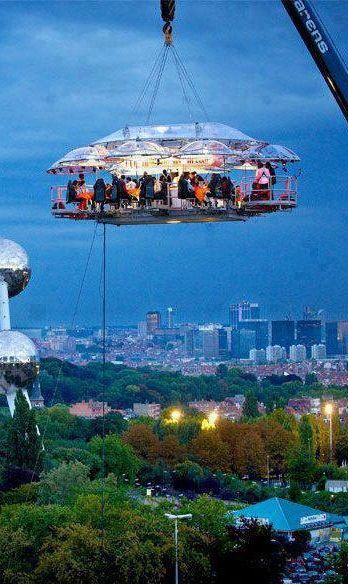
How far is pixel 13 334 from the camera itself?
46.9m

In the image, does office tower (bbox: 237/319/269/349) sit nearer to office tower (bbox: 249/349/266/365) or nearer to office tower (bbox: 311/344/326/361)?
office tower (bbox: 249/349/266/365)

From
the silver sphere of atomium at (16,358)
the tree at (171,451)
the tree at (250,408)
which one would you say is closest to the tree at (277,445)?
the tree at (171,451)

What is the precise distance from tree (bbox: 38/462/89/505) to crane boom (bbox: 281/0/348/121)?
75.8 feet

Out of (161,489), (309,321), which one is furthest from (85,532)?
(309,321)

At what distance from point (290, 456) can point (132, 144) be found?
119 ft

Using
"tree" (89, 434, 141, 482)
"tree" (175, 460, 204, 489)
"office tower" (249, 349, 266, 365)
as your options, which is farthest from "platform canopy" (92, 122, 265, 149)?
"office tower" (249, 349, 266, 365)

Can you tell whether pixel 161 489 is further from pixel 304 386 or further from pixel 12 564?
pixel 304 386

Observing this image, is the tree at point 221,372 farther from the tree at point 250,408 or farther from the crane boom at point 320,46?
the crane boom at point 320,46

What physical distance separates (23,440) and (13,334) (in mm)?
2892

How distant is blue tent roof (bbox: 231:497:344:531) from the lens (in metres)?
43.2

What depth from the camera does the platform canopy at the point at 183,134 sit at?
992 inches

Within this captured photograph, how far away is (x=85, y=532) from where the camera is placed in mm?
33344

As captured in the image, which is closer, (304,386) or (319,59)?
(319,59)

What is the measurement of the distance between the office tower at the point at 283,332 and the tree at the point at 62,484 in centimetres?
14521
